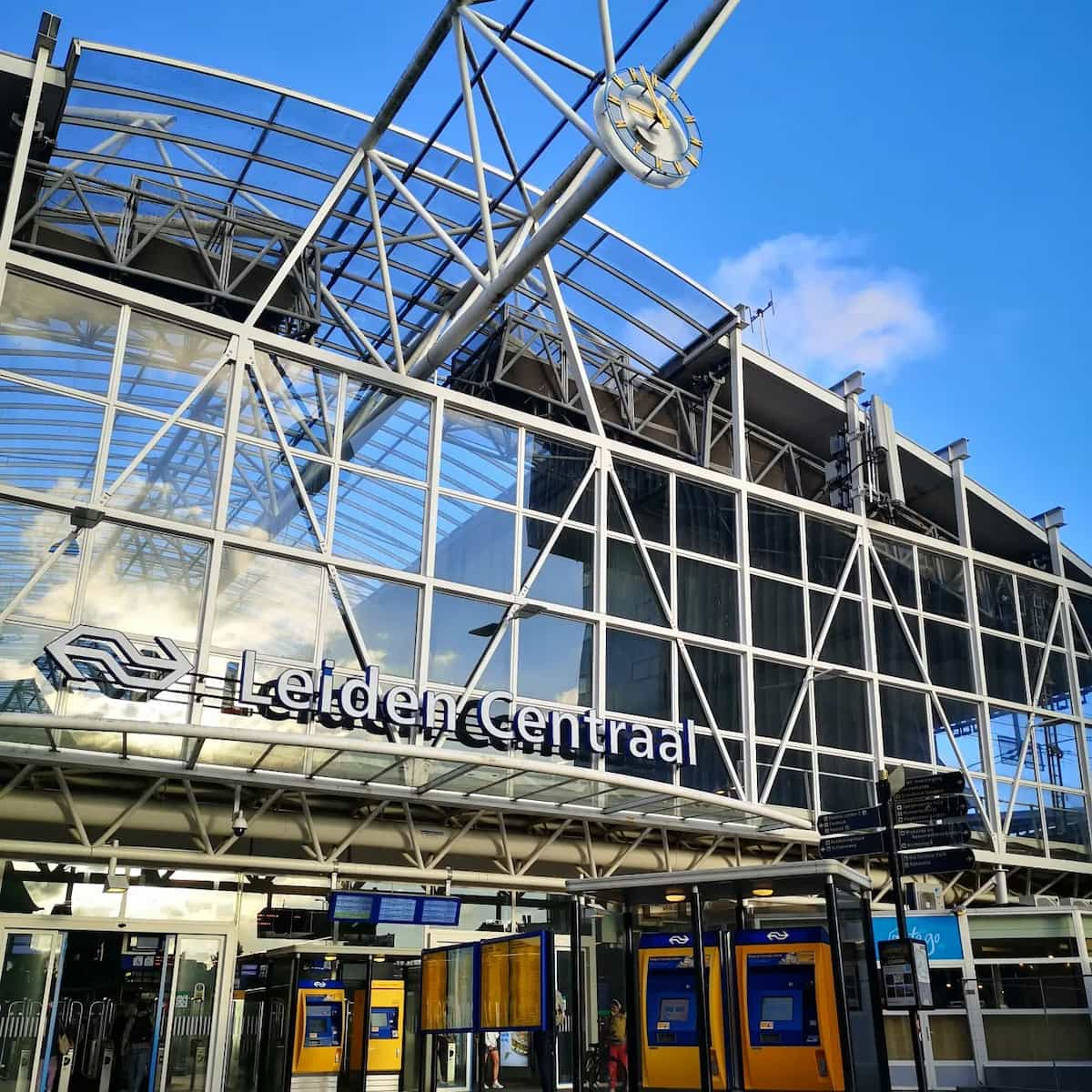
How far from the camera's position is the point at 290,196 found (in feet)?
72.9

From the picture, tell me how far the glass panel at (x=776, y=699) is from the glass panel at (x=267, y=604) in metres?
10.00

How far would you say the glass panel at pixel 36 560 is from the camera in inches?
634

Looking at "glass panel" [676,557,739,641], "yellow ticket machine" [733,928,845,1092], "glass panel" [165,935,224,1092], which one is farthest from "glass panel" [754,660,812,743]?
"yellow ticket machine" [733,928,845,1092]

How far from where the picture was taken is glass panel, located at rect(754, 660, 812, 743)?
23.9 metres

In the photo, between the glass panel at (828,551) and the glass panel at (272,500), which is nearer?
the glass panel at (272,500)

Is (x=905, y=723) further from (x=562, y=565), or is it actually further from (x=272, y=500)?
(x=272, y=500)

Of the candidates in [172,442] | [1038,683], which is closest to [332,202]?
[172,442]

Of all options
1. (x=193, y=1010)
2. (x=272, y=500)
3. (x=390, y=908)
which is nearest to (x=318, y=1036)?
(x=193, y=1010)

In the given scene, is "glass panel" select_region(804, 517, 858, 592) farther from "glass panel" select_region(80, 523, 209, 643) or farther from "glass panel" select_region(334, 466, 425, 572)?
"glass panel" select_region(80, 523, 209, 643)

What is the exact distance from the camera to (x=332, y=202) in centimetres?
2036

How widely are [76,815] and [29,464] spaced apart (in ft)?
17.1

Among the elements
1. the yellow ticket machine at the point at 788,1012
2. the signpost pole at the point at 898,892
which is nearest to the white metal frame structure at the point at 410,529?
the signpost pole at the point at 898,892

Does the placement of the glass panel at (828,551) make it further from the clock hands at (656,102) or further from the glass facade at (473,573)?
the clock hands at (656,102)

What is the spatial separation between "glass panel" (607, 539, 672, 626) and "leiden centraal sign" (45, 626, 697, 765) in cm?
244
